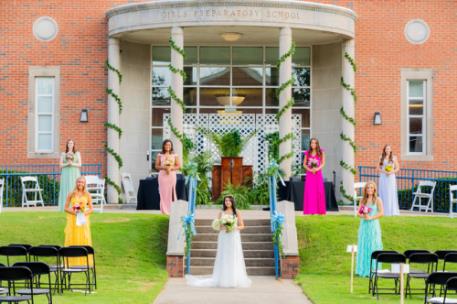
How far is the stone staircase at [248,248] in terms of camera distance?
812 inches

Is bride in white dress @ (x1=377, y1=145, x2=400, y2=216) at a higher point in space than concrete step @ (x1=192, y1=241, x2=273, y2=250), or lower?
higher

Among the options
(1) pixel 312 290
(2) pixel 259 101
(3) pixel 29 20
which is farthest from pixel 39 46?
(1) pixel 312 290

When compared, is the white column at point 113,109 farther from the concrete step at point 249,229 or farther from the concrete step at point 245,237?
the concrete step at point 245,237

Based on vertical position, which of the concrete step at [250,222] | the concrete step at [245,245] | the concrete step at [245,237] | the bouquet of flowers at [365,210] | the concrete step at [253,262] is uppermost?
the bouquet of flowers at [365,210]

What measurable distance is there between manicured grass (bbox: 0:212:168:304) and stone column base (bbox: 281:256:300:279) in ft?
7.53

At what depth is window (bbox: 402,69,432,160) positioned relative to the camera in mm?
30531

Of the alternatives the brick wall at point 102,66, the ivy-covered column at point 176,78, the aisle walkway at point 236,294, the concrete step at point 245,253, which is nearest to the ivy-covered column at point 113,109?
the brick wall at point 102,66

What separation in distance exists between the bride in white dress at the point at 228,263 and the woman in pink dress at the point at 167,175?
4828mm

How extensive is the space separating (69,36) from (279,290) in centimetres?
1473

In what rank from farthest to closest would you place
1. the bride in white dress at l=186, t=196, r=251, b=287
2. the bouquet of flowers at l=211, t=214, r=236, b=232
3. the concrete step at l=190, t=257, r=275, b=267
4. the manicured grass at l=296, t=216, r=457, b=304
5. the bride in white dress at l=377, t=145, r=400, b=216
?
1. the bride in white dress at l=377, t=145, r=400, b=216
2. the concrete step at l=190, t=257, r=275, b=267
3. the manicured grass at l=296, t=216, r=457, b=304
4. the bouquet of flowers at l=211, t=214, r=236, b=232
5. the bride in white dress at l=186, t=196, r=251, b=287

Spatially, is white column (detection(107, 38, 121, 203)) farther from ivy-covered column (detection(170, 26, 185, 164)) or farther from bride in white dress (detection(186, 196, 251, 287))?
bride in white dress (detection(186, 196, 251, 287))

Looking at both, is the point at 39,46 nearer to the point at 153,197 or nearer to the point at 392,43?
the point at 153,197

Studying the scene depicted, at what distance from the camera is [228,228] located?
1877 centimetres

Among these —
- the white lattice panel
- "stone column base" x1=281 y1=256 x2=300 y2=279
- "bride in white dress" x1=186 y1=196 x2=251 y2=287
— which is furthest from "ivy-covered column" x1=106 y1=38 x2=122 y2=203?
"bride in white dress" x1=186 y1=196 x2=251 y2=287
